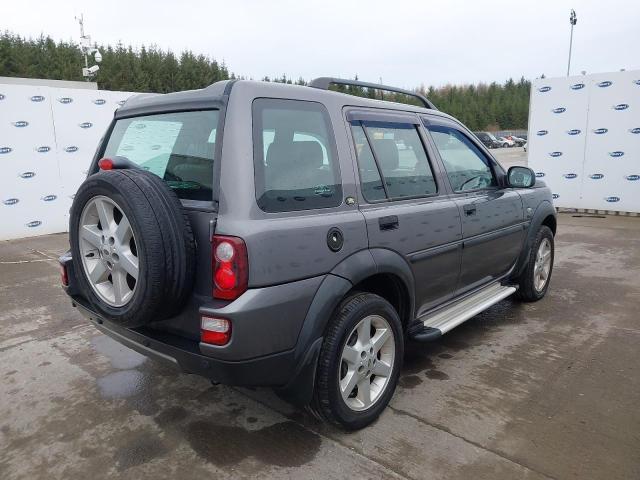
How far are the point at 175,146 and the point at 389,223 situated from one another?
1257mm

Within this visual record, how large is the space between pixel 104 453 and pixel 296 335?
4.04 feet

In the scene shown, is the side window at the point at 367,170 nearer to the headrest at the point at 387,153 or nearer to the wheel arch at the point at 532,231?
the headrest at the point at 387,153

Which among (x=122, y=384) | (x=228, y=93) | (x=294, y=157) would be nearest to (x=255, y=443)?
(x=122, y=384)

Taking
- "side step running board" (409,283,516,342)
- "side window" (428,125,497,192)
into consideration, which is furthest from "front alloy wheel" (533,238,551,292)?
"side window" (428,125,497,192)

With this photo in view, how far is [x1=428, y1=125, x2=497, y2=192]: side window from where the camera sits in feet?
11.5

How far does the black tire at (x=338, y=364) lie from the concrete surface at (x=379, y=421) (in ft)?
0.39

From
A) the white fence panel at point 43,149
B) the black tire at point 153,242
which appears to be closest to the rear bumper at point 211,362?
the black tire at point 153,242

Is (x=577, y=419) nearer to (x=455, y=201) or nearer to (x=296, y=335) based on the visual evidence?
(x=455, y=201)

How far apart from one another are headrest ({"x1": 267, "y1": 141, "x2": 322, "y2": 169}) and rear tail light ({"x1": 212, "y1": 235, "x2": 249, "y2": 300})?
0.45 meters

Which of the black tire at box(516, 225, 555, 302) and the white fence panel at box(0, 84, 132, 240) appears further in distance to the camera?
the white fence panel at box(0, 84, 132, 240)

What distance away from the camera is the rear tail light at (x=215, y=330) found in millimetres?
2141

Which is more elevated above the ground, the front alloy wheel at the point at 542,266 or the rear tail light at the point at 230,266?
the rear tail light at the point at 230,266

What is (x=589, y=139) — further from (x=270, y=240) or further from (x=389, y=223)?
(x=270, y=240)

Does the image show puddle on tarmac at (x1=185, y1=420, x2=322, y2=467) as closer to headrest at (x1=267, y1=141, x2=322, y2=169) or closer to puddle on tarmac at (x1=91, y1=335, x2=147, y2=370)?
puddle on tarmac at (x1=91, y1=335, x2=147, y2=370)
